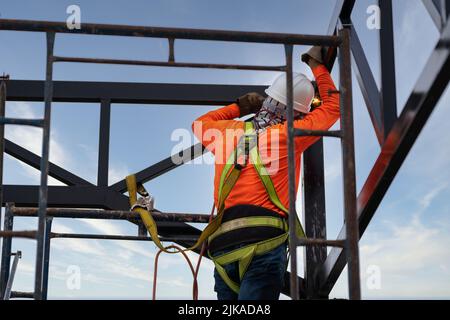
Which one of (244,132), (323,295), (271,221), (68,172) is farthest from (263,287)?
(68,172)

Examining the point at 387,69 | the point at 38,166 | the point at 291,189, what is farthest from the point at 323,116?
the point at 38,166

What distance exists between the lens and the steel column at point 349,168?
3688mm

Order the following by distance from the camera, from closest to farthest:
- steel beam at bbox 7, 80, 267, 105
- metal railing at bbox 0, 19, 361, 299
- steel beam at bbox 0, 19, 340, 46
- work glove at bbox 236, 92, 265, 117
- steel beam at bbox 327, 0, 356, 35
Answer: metal railing at bbox 0, 19, 361, 299, steel beam at bbox 0, 19, 340, 46, steel beam at bbox 327, 0, 356, 35, work glove at bbox 236, 92, 265, 117, steel beam at bbox 7, 80, 267, 105

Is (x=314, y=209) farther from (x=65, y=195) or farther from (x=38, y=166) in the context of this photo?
(x=38, y=166)

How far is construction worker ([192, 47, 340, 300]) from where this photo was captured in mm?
Answer: 4309

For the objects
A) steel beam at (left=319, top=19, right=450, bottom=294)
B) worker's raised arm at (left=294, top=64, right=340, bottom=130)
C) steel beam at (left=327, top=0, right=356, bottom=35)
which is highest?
steel beam at (left=327, top=0, right=356, bottom=35)

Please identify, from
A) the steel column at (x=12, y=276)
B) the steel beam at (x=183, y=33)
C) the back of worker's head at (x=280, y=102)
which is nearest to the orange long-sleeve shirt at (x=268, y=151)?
the back of worker's head at (x=280, y=102)

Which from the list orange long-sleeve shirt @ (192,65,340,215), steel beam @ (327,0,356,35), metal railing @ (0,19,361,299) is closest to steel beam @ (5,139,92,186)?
orange long-sleeve shirt @ (192,65,340,215)

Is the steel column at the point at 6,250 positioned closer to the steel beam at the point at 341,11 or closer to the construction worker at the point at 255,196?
the construction worker at the point at 255,196

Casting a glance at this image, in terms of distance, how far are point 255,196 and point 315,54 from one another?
4.49 ft

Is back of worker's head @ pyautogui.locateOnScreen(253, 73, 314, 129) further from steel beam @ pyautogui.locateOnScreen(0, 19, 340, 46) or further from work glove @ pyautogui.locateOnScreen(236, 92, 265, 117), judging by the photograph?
steel beam @ pyautogui.locateOnScreen(0, 19, 340, 46)

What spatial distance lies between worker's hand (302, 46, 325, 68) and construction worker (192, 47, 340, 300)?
0.40 meters

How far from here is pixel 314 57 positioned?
5176 millimetres

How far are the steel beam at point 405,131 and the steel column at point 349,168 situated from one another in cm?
33
